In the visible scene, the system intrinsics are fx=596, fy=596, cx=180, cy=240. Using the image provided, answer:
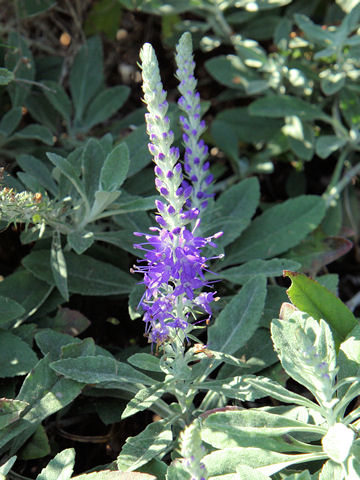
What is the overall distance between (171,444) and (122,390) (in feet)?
1.05

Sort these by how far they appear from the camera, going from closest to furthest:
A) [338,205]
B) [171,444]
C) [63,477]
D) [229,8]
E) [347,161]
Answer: [63,477]
[171,444]
[338,205]
[347,161]
[229,8]

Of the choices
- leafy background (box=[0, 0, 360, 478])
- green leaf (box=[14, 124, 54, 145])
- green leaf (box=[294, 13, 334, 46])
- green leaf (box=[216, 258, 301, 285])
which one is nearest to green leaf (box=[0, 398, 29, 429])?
leafy background (box=[0, 0, 360, 478])

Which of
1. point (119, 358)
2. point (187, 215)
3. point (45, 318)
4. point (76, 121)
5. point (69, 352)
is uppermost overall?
point (187, 215)

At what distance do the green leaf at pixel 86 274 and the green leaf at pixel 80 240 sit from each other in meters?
0.22

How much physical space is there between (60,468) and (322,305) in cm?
105

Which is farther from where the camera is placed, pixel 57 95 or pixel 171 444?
pixel 57 95

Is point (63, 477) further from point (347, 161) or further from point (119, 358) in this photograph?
point (347, 161)

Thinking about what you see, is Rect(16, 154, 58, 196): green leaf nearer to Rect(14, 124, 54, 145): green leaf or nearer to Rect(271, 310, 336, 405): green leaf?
Rect(14, 124, 54, 145): green leaf

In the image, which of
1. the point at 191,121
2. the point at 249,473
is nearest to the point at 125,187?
the point at 191,121

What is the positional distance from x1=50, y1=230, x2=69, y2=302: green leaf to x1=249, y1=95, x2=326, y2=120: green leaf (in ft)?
4.32

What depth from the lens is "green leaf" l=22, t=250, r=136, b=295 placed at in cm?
250

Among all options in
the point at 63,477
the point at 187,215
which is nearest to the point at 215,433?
the point at 63,477

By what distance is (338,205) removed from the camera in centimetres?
314

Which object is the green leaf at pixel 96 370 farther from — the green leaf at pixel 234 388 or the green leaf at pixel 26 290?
the green leaf at pixel 26 290
